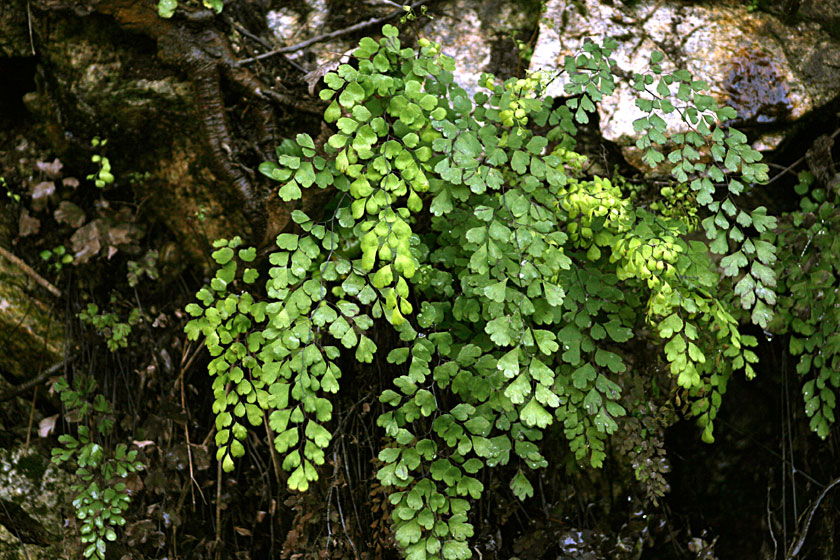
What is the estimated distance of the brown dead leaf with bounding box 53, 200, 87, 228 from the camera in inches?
82.0

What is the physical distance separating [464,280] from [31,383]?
163cm

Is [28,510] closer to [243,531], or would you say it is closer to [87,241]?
[243,531]

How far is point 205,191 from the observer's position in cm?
202

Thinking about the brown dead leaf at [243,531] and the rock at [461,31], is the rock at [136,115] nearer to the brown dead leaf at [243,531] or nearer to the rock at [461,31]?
the rock at [461,31]

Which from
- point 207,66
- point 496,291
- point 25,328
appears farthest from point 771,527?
point 25,328

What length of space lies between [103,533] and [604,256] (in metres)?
1.78

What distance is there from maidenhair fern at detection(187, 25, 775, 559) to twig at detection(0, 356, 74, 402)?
0.87 metres

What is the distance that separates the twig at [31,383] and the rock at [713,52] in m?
1.94

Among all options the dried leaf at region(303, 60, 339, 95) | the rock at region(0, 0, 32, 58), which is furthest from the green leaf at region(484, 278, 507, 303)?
the rock at region(0, 0, 32, 58)

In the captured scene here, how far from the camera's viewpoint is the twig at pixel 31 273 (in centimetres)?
213

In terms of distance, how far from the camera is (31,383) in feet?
7.02

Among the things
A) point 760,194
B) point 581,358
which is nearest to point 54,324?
point 581,358

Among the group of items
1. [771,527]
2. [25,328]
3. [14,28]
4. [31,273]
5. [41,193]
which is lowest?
[771,527]

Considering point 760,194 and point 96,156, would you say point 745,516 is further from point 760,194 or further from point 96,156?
point 96,156
